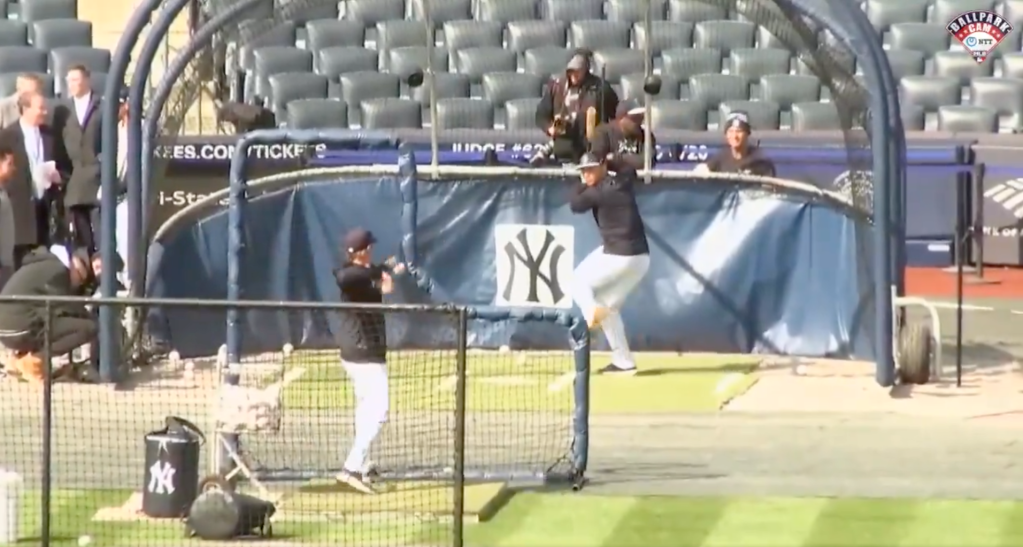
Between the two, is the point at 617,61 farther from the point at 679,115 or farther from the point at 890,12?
the point at 890,12

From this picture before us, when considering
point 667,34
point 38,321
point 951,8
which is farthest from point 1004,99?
point 38,321

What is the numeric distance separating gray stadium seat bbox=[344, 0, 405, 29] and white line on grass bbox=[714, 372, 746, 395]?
300 inches

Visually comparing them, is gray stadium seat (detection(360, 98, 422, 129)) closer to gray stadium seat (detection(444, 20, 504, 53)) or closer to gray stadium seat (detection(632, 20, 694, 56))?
gray stadium seat (detection(444, 20, 504, 53))

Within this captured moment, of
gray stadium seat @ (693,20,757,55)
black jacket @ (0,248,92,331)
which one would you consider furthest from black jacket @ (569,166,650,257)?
gray stadium seat @ (693,20,757,55)

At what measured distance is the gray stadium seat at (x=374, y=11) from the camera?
2303cm

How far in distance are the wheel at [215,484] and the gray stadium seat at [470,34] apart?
37.1ft

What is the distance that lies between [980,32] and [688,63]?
3128 mm

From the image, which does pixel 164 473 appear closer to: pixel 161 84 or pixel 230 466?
pixel 230 466

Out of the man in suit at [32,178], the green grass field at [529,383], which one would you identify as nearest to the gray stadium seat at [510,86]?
the green grass field at [529,383]

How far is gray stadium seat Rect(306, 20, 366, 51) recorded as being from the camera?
2294 cm

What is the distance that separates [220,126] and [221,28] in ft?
11.2

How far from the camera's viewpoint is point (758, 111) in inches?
864

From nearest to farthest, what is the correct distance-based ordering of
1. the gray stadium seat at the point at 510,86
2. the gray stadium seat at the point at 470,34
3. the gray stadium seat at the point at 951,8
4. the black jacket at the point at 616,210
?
the black jacket at the point at 616,210, the gray stadium seat at the point at 510,86, the gray stadium seat at the point at 470,34, the gray stadium seat at the point at 951,8

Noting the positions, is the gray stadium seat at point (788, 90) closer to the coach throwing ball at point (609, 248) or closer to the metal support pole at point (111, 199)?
the coach throwing ball at point (609, 248)
